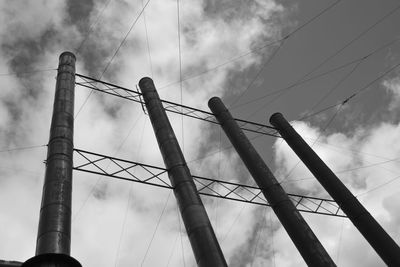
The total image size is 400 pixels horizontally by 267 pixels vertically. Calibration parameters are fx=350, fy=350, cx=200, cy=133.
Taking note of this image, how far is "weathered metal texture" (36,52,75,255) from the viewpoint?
8086 millimetres

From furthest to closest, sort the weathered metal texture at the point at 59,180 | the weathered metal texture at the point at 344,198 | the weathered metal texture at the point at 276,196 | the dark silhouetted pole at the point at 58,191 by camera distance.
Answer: the weathered metal texture at the point at 344,198
the weathered metal texture at the point at 276,196
the weathered metal texture at the point at 59,180
the dark silhouetted pole at the point at 58,191

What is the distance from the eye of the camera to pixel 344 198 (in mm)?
14500

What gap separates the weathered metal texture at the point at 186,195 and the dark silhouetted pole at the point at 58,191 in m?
3.59

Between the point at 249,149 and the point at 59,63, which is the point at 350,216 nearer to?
the point at 249,149

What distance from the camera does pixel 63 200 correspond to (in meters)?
9.03

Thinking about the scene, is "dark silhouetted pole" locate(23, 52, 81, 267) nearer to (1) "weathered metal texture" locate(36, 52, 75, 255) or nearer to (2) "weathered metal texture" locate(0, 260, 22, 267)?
(1) "weathered metal texture" locate(36, 52, 75, 255)

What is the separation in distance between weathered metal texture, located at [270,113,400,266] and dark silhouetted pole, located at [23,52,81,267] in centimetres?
1042

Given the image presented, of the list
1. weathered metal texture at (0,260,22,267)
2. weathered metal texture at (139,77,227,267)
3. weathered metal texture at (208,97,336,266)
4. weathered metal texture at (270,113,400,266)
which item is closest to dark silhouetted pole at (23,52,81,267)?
weathered metal texture at (0,260,22,267)

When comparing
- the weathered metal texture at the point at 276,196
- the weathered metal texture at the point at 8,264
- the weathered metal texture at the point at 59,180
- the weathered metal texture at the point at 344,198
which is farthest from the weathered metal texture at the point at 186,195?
the weathered metal texture at the point at 344,198

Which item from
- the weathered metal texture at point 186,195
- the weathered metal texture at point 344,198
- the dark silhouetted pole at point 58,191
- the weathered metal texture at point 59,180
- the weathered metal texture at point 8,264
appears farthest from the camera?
the weathered metal texture at point 344,198

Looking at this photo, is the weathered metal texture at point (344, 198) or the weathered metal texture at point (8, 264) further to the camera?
the weathered metal texture at point (344, 198)

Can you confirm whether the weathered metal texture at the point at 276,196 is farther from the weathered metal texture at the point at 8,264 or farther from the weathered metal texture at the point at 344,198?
the weathered metal texture at the point at 8,264

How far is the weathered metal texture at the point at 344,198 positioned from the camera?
12.5m

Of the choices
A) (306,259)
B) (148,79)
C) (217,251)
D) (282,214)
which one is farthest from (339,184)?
(148,79)
